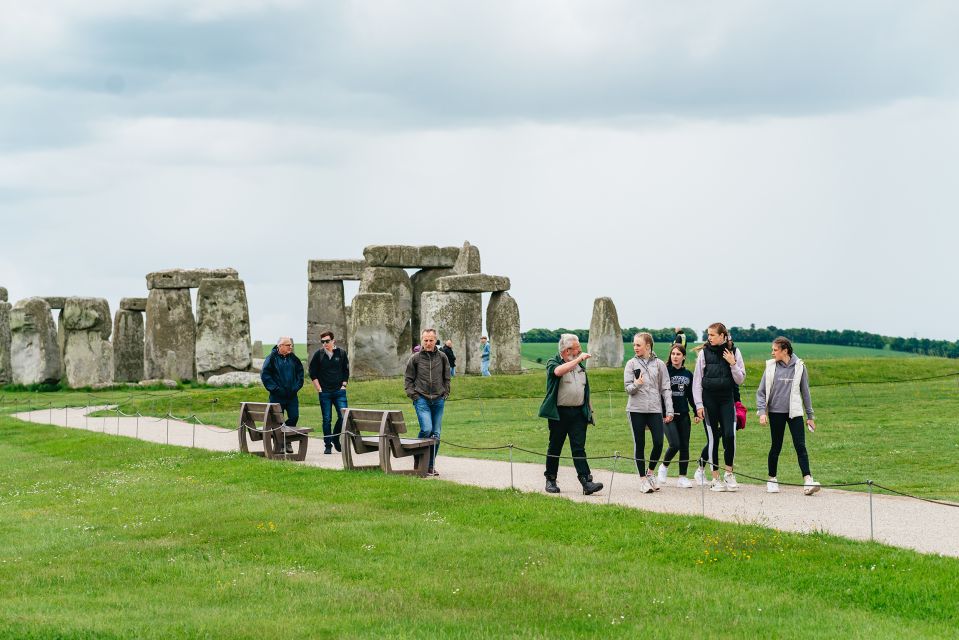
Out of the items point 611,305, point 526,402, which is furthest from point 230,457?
point 611,305

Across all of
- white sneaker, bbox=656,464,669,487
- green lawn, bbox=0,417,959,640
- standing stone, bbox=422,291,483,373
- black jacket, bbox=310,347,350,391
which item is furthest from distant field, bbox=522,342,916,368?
green lawn, bbox=0,417,959,640

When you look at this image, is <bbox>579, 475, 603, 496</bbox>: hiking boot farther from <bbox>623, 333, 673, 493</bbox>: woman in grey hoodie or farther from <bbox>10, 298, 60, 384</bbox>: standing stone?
<bbox>10, 298, 60, 384</bbox>: standing stone

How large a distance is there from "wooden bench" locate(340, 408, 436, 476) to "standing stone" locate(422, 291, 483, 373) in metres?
22.3

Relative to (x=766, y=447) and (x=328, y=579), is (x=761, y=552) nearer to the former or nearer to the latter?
(x=328, y=579)

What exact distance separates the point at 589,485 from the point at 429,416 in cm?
327

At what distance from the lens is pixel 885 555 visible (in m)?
10.4

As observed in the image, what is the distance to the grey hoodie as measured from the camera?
1453 cm

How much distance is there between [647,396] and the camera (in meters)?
14.5

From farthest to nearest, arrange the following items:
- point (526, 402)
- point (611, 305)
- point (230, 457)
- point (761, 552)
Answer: point (611, 305), point (526, 402), point (230, 457), point (761, 552)

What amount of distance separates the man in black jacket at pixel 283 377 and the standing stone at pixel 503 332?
816 inches

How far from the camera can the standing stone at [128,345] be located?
4622 centimetres

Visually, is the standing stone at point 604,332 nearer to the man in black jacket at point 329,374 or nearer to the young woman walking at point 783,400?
the man in black jacket at point 329,374

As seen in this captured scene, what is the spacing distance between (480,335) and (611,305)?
528cm

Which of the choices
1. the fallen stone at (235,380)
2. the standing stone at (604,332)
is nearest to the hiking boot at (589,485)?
the fallen stone at (235,380)
